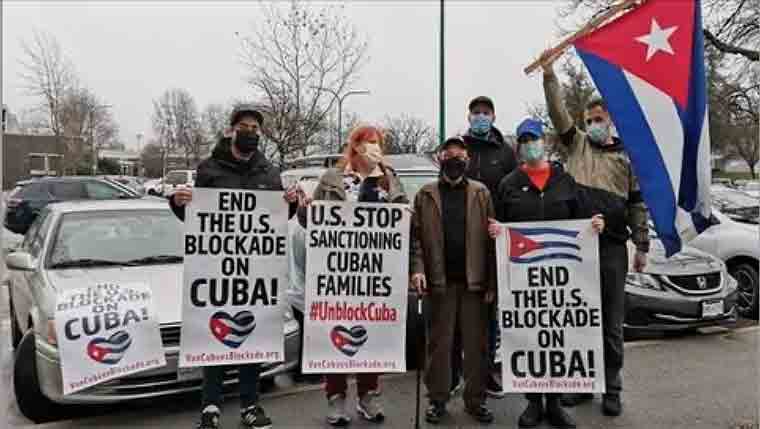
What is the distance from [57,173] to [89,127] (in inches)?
145

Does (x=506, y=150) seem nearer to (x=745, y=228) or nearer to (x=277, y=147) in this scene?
(x=745, y=228)

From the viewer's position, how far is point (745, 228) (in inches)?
321

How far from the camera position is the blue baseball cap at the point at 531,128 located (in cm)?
435

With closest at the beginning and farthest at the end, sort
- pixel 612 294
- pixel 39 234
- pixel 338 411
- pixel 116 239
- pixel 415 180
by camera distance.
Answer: pixel 338 411
pixel 612 294
pixel 116 239
pixel 39 234
pixel 415 180

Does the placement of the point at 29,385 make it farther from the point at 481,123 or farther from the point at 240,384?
the point at 481,123

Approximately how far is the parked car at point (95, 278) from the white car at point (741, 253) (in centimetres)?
577

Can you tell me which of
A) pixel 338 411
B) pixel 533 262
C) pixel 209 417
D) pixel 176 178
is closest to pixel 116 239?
pixel 209 417

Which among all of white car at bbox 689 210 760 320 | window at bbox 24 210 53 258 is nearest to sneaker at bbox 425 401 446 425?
window at bbox 24 210 53 258

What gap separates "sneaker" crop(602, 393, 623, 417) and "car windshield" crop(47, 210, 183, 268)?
3.53 m

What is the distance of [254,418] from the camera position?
4.22 meters

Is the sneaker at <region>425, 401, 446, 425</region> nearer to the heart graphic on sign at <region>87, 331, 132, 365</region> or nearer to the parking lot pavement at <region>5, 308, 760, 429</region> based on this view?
the parking lot pavement at <region>5, 308, 760, 429</region>

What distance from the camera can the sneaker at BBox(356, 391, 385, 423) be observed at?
4414mm

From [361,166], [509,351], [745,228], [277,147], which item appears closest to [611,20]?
[361,166]

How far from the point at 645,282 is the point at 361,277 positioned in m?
3.65
